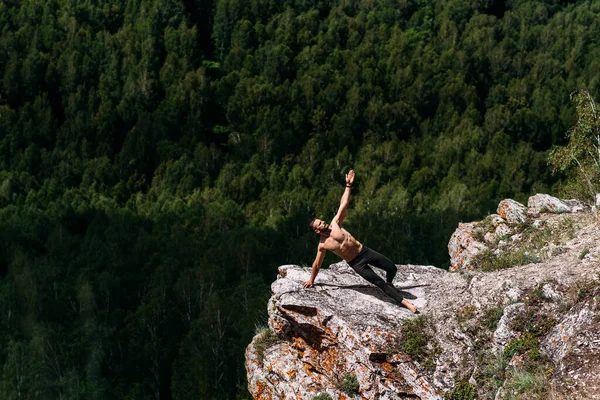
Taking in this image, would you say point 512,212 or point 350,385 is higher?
point 512,212

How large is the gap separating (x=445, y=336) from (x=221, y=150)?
133479 mm

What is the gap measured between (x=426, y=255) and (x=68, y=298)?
104ft

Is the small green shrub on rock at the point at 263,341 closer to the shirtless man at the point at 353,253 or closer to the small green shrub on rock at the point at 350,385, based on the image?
the shirtless man at the point at 353,253

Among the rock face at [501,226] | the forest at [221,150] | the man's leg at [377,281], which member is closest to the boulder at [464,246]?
the rock face at [501,226]

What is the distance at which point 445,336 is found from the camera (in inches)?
598

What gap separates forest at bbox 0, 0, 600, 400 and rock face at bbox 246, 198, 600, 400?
27.4 metres

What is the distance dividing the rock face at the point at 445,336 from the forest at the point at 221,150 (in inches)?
1079

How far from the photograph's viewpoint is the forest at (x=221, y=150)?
66812 millimetres

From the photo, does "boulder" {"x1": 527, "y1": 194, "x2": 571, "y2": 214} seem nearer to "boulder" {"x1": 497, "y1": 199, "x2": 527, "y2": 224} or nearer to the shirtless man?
"boulder" {"x1": 497, "y1": 199, "x2": 527, "y2": 224}

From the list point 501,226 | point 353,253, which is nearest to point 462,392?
point 353,253

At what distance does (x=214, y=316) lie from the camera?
6406 centimetres

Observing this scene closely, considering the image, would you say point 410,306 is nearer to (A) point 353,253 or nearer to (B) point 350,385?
(A) point 353,253

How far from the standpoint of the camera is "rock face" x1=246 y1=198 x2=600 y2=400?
1370 centimetres

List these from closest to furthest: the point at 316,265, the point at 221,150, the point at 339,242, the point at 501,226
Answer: the point at 339,242 < the point at 316,265 < the point at 501,226 < the point at 221,150
